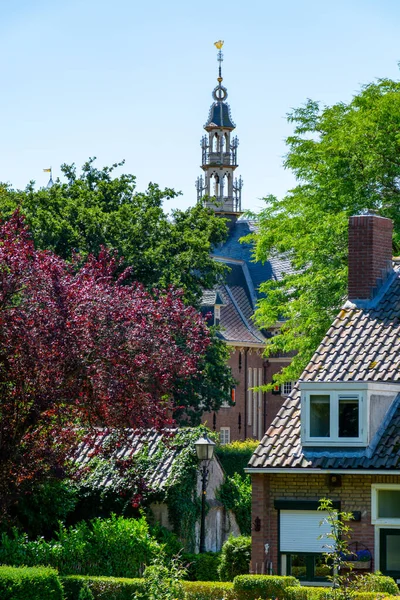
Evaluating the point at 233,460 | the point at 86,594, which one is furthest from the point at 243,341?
the point at 86,594

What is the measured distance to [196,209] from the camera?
2219 inches

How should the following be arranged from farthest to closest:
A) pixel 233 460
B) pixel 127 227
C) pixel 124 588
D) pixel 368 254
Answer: pixel 127 227
pixel 233 460
pixel 368 254
pixel 124 588

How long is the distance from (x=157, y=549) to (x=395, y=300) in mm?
7024

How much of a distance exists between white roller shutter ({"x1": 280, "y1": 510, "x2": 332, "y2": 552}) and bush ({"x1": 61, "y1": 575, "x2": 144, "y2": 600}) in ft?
10.3

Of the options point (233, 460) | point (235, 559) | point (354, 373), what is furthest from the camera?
point (233, 460)

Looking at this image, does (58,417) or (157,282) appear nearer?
(58,417)

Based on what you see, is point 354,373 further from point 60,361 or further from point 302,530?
point 60,361

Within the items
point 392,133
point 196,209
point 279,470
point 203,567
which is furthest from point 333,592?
point 196,209

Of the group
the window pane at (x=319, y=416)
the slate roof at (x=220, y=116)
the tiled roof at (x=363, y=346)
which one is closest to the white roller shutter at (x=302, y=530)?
the window pane at (x=319, y=416)

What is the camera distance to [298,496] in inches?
961

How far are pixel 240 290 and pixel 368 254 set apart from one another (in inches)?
2108

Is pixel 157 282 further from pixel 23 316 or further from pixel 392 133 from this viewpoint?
pixel 23 316

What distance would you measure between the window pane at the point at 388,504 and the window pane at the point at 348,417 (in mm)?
1179

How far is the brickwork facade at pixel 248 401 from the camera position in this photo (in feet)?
246
